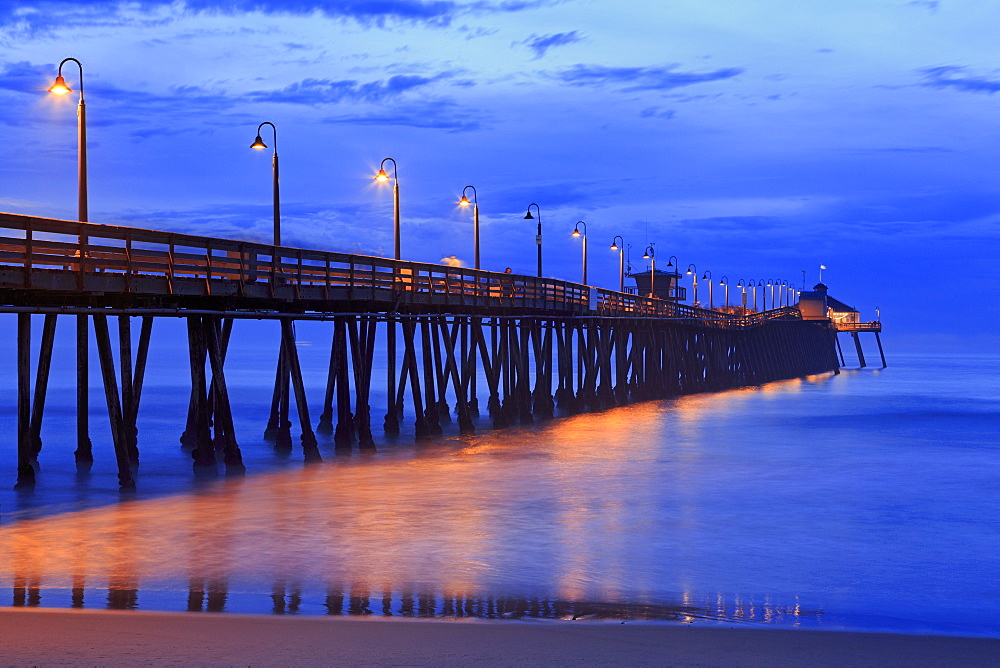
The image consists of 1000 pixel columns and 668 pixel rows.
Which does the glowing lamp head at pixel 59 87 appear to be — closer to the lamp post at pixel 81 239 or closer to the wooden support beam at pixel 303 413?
the lamp post at pixel 81 239

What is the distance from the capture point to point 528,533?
599 inches

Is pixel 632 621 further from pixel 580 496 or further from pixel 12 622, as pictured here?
pixel 580 496

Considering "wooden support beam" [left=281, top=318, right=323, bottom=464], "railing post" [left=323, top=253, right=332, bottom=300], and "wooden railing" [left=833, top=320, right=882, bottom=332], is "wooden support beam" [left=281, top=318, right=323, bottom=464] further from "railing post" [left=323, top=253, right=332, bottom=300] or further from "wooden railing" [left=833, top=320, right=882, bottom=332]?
"wooden railing" [left=833, top=320, right=882, bottom=332]

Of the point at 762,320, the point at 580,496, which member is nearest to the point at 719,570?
the point at 580,496

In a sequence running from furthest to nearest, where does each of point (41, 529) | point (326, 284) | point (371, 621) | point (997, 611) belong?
point (326, 284)
point (41, 529)
point (997, 611)
point (371, 621)

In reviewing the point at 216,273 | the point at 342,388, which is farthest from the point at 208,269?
the point at 342,388

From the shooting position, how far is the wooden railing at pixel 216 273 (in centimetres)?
1597

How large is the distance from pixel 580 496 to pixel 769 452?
1121 centimetres

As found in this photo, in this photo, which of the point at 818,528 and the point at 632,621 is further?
the point at 818,528

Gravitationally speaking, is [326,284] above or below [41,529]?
above

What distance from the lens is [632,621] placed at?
32.3 ft

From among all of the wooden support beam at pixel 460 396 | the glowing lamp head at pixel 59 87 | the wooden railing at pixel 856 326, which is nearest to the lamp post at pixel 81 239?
the glowing lamp head at pixel 59 87

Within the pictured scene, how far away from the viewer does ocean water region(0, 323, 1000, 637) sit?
35.7ft

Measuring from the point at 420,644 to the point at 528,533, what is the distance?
674cm
